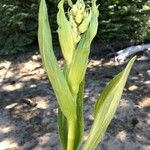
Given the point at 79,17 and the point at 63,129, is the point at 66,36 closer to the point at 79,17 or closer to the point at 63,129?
the point at 79,17

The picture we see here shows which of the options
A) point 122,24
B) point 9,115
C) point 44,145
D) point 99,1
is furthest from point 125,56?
point 44,145

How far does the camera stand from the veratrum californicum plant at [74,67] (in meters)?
1.75

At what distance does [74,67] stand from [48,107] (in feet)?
10.6

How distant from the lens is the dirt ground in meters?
4.24

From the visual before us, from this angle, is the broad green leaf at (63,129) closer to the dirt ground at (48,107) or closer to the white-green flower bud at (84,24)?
the white-green flower bud at (84,24)

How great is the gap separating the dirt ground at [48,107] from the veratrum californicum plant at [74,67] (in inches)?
83.9

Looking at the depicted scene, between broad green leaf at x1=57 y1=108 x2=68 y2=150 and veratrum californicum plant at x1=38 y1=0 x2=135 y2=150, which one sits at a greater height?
veratrum californicum plant at x1=38 y1=0 x2=135 y2=150

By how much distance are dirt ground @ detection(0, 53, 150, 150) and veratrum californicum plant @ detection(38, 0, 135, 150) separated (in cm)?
213

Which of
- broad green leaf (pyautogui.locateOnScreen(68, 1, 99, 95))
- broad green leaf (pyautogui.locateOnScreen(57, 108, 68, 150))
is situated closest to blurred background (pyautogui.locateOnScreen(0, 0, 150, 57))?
broad green leaf (pyautogui.locateOnScreen(57, 108, 68, 150))

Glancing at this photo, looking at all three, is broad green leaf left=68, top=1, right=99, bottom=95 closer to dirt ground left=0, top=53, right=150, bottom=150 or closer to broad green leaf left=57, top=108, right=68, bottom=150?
broad green leaf left=57, top=108, right=68, bottom=150

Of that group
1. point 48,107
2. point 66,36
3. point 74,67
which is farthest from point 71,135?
point 48,107

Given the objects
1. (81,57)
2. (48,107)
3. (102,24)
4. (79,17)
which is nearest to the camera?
(79,17)

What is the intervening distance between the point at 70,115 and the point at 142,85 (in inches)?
145

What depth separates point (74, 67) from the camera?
Result: 70.9 inches
